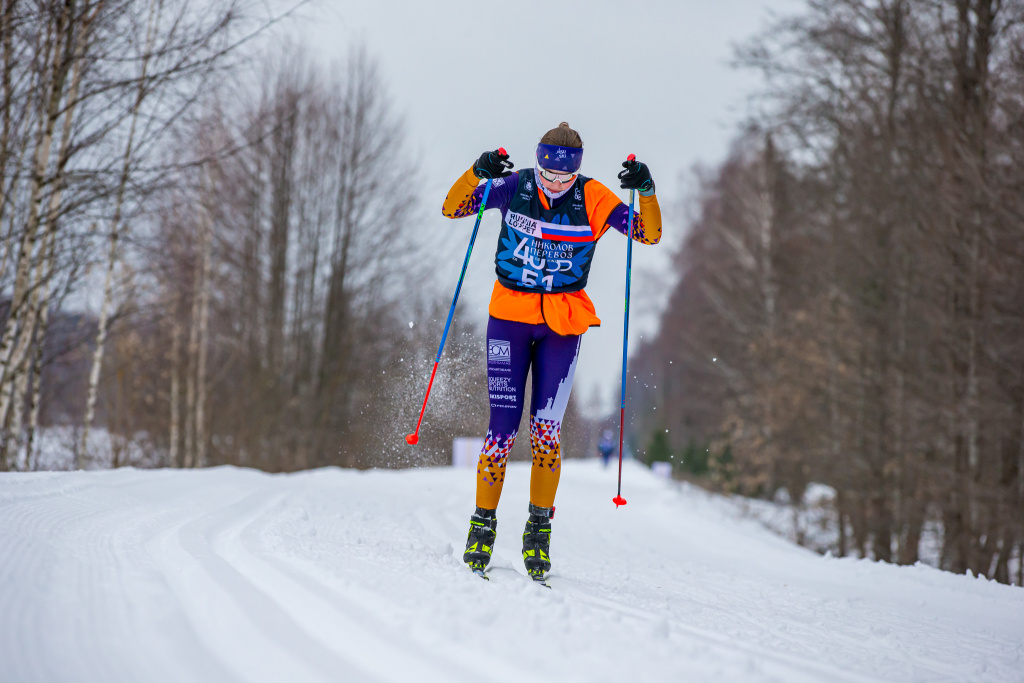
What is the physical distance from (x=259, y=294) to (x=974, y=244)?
38.4 ft

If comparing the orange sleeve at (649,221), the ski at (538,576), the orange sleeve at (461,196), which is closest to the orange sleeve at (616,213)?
the orange sleeve at (649,221)

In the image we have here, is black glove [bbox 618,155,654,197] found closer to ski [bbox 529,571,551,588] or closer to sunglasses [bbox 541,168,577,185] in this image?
sunglasses [bbox 541,168,577,185]

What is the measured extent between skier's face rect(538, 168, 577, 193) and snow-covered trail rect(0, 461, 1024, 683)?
1619mm

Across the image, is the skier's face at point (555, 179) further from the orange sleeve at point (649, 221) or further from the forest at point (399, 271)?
the forest at point (399, 271)

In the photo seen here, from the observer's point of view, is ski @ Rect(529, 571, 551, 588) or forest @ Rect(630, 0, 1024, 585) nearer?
ski @ Rect(529, 571, 551, 588)

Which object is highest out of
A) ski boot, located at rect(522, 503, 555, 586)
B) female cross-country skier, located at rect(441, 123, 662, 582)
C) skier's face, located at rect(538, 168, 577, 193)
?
skier's face, located at rect(538, 168, 577, 193)

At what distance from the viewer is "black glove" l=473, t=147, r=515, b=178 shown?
2.89 m

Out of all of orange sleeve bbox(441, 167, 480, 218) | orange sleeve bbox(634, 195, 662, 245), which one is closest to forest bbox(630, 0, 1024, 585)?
orange sleeve bbox(634, 195, 662, 245)

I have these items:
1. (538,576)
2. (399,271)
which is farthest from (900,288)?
(399,271)

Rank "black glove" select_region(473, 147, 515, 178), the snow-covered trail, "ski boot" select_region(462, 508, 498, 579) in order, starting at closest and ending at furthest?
the snow-covered trail < "ski boot" select_region(462, 508, 498, 579) < "black glove" select_region(473, 147, 515, 178)

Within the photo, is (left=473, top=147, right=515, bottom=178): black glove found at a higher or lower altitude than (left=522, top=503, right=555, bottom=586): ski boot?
higher

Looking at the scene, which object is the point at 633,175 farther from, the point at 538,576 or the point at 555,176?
the point at 538,576

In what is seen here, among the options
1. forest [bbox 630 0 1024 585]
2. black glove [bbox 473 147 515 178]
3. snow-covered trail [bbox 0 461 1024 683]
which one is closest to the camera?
snow-covered trail [bbox 0 461 1024 683]

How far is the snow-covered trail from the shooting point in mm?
1392
